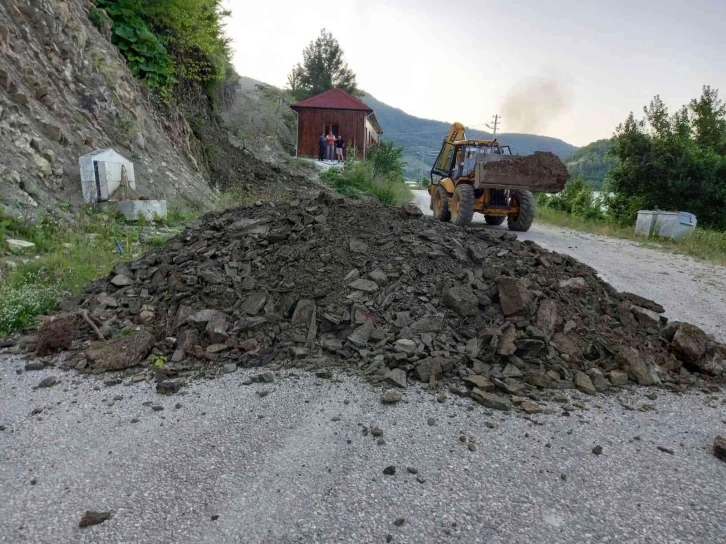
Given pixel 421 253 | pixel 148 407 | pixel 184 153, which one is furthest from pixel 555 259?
pixel 184 153

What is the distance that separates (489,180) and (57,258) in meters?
9.08

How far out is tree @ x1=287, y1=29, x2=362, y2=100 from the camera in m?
51.5

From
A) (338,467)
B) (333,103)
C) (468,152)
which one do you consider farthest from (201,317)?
(333,103)

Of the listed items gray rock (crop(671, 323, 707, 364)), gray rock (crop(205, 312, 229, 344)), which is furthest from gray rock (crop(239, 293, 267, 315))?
gray rock (crop(671, 323, 707, 364))

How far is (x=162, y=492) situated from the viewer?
8.15ft

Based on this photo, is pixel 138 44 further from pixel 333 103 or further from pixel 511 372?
pixel 333 103

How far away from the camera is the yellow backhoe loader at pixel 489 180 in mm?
11219

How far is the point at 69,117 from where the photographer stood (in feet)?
30.8

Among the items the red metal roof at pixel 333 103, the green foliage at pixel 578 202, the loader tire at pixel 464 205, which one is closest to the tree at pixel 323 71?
the red metal roof at pixel 333 103

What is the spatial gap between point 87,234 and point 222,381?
16.2ft

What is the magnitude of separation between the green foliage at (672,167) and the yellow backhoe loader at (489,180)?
7.79 metres

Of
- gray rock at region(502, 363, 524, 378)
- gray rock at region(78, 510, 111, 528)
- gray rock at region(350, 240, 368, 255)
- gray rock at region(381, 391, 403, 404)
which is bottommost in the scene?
gray rock at region(78, 510, 111, 528)

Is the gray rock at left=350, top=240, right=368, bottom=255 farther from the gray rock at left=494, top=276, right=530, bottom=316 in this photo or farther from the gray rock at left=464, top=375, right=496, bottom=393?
the gray rock at left=464, top=375, right=496, bottom=393

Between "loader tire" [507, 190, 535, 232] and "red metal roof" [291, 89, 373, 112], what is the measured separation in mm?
23198
